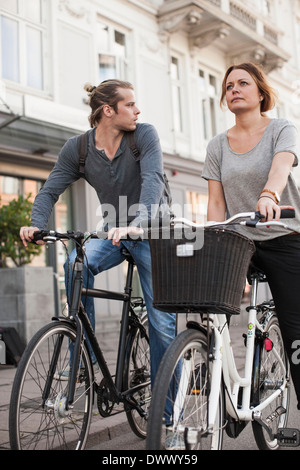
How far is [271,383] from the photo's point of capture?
3066 mm

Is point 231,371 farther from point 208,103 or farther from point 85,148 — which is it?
point 208,103

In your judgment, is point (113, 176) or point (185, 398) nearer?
point (185, 398)

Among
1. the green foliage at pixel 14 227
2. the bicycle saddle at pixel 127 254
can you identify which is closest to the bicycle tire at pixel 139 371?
the bicycle saddle at pixel 127 254

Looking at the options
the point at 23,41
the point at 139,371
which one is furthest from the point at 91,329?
the point at 23,41

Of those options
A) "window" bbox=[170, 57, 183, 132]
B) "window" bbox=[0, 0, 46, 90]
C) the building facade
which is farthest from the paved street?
"window" bbox=[170, 57, 183, 132]

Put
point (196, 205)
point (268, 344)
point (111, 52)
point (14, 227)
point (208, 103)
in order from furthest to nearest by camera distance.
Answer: point (208, 103)
point (196, 205)
point (111, 52)
point (14, 227)
point (268, 344)

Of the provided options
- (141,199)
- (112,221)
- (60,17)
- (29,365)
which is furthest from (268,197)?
(60,17)

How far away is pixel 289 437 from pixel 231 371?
53 centimetres

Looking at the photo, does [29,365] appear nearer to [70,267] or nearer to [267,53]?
[70,267]

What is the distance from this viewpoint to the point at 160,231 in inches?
94.4

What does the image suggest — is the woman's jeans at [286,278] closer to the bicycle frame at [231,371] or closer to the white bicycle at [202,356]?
the bicycle frame at [231,371]

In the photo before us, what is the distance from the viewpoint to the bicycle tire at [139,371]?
10.3 feet

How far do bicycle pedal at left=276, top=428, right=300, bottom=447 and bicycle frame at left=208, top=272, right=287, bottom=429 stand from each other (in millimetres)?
156

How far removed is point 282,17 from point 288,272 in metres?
18.6
